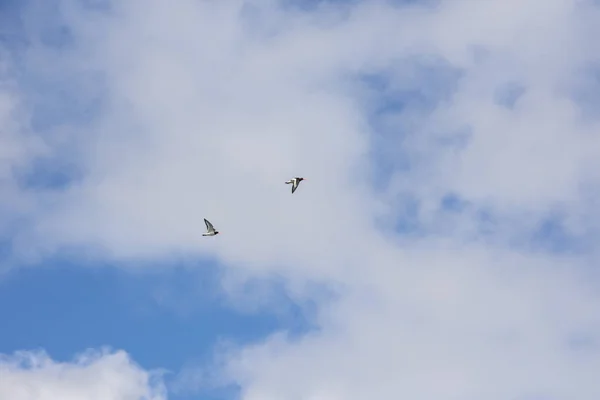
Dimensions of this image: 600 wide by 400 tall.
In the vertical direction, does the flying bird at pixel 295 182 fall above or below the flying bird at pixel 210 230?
above

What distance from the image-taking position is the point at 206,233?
138 metres

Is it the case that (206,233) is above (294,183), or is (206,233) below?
below

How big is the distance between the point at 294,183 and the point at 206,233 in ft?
81.2

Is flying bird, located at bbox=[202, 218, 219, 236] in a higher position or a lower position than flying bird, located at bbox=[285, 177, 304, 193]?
lower

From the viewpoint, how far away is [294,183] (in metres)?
150

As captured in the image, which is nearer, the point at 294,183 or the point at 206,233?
the point at 206,233
